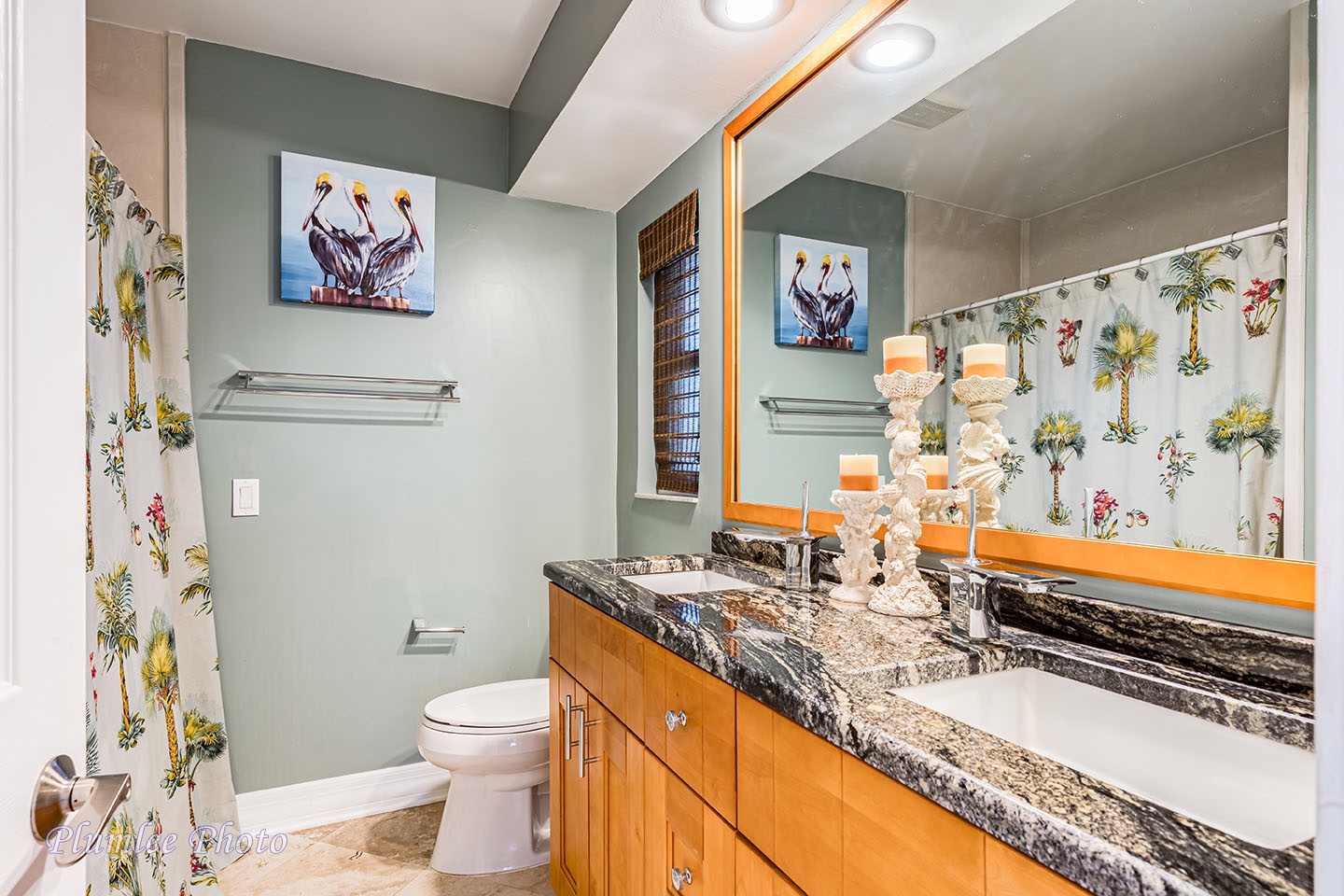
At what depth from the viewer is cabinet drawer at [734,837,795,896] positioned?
89 centimetres

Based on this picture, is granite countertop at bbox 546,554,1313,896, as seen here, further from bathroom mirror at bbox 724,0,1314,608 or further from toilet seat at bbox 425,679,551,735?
toilet seat at bbox 425,679,551,735

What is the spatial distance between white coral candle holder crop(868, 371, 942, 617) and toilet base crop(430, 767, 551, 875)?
1277mm

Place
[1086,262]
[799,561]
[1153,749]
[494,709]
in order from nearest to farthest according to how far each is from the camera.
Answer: [1153,749] < [1086,262] < [799,561] < [494,709]

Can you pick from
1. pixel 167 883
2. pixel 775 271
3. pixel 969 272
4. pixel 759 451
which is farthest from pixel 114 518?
pixel 969 272

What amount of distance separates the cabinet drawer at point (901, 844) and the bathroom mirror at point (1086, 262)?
Result: 535mm

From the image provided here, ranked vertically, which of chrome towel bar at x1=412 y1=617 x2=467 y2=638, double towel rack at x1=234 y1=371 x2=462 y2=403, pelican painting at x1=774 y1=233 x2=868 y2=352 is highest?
pelican painting at x1=774 y1=233 x2=868 y2=352

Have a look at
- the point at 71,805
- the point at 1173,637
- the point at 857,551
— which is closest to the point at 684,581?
the point at 857,551

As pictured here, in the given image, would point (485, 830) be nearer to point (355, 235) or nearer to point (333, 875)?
point (333, 875)

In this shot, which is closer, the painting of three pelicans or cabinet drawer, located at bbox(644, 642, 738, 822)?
cabinet drawer, located at bbox(644, 642, 738, 822)

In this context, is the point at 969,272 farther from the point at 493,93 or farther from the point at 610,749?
the point at 493,93

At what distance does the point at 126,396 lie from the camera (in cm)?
165

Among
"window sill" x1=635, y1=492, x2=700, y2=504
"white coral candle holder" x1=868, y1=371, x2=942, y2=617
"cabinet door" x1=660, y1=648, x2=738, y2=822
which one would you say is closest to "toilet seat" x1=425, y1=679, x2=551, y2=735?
"window sill" x1=635, y1=492, x2=700, y2=504

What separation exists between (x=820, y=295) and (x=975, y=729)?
1116mm

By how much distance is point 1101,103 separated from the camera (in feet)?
3.57
